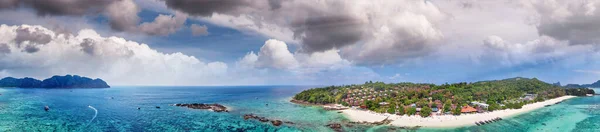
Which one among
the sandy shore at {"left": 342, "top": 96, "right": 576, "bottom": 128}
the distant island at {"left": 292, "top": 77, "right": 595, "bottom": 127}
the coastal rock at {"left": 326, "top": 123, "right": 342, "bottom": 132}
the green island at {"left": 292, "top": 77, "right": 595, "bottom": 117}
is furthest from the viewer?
the green island at {"left": 292, "top": 77, "right": 595, "bottom": 117}

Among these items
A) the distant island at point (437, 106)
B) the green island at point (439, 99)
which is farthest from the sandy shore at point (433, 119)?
the green island at point (439, 99)

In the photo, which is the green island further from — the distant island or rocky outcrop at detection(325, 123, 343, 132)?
rocky outcrop at detection(325, 123, 343, 132)

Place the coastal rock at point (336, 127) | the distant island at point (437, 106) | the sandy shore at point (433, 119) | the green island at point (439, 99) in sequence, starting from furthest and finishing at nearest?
the green island at point (439, 99)
the distant island at point (437, 106)
the sandy shore at point (433, 119)
the coastal rock at point (336, 127)

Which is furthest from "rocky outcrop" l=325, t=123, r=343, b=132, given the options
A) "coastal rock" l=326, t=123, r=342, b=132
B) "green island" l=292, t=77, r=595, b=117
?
"green island" l=292, t=77, r=595, b=117

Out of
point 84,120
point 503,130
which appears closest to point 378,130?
point 503,130

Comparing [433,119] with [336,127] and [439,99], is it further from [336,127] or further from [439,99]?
[439,99]

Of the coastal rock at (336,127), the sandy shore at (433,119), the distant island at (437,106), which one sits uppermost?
the distant island at (437,106)

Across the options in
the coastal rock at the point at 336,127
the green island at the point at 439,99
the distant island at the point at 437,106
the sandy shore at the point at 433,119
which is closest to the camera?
the coastal rock at the point at 336,127

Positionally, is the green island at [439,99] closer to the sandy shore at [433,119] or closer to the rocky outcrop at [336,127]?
the sandy shore at [433,119]

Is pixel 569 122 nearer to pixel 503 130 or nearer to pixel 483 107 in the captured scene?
pixel 483 107

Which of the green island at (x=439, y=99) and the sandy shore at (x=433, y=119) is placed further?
the green island at (x=439, y=99)

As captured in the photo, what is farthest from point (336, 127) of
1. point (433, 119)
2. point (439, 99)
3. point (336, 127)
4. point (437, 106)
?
point (439, 99)
